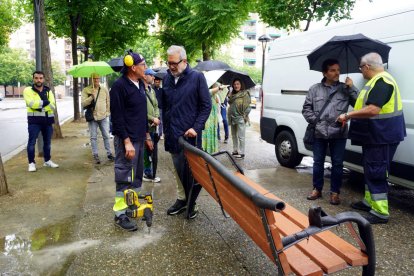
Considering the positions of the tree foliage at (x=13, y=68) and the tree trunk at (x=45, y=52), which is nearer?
the tree trunk at (x=45, y=52)

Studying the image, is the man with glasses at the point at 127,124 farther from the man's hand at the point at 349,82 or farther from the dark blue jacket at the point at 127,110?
the man's hand at the point at 349,82

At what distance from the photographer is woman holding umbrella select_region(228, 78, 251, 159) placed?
8.07m

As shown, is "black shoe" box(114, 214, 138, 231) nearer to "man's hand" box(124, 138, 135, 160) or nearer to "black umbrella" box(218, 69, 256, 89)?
"man's hand" box(124, 138, 135, 160)

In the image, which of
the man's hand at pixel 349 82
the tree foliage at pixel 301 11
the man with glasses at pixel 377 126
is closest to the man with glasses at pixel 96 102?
the man's hand at pixel 349 82

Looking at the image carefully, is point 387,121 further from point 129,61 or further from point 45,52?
point 45,52

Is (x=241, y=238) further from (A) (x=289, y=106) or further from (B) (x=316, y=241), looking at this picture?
(A) (x=289, y=106)

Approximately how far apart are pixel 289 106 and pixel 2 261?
16.2ft

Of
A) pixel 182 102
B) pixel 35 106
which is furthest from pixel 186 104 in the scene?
pixel 35 106

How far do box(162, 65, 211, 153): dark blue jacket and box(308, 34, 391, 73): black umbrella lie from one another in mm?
1779

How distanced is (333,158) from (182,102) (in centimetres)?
220

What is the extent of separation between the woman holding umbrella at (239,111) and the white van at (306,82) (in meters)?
0.76

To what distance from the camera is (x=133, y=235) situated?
12.3 feet

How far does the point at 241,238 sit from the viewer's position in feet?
11.9

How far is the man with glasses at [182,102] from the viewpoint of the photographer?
393 centimetres
